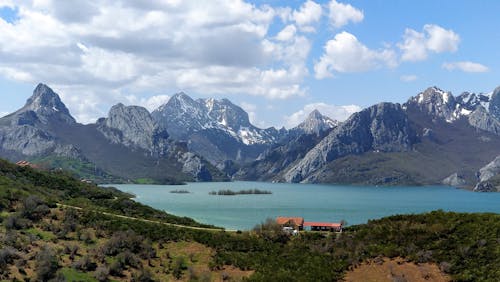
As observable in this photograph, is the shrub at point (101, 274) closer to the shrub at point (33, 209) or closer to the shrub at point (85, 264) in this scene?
the shrub at point (85, 264)

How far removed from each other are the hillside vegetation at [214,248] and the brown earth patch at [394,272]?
124 cm

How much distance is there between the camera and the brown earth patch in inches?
3004

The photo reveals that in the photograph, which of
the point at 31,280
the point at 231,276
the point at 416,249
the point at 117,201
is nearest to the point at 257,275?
the point at 231,276

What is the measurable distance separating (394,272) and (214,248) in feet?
112

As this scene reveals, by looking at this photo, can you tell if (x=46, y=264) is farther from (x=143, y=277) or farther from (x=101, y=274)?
(x=143, y=277)

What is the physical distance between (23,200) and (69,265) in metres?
35.6

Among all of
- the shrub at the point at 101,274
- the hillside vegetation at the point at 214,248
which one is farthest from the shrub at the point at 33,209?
the shrub at the point at 101,274

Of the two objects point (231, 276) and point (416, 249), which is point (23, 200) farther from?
point (416, 249)

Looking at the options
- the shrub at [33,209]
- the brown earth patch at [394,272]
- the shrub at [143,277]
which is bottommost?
the shrub at [143,277]

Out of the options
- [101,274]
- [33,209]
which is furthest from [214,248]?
[33,209]

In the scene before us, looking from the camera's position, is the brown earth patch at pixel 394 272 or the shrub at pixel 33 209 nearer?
the brown earth patch at pixel 394 272

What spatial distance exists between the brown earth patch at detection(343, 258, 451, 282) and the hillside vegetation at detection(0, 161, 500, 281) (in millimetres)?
1242

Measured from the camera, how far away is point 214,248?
316 feet

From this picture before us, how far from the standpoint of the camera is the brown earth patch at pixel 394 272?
7631 cm
